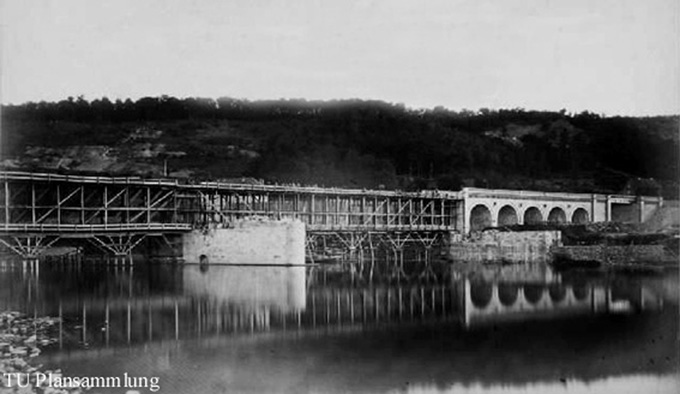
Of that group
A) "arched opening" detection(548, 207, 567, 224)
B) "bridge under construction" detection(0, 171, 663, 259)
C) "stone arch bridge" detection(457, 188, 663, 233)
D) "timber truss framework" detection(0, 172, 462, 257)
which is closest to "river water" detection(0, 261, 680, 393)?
"timber truss framework" detection(0, 172, 462, 257)

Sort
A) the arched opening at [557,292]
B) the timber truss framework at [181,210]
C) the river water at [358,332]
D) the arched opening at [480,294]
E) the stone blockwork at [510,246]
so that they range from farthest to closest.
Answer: the stone blockwork at [510,246] < the timber truss framework at [181,210] < the arched opening at [557,292] < the arched opening at [480,294] < the river water at [358,332]

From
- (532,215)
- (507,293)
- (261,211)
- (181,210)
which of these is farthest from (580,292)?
(532,215)

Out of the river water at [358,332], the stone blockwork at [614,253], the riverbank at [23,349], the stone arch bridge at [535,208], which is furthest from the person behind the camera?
the stone arch bridge at [535,208]

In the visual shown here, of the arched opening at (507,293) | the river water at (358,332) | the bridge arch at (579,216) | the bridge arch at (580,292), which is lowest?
the arched opening at (507,293)

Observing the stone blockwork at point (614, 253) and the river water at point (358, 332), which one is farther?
the stone blockwork at point (614, 253)

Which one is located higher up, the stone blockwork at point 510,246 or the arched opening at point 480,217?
the arched opening at point 480,217

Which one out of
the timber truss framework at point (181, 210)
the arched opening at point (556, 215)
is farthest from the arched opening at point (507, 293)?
the arched opening at point (556, 215)

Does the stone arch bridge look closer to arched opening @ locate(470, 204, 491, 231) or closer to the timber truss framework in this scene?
arched opening @ locate(470, 204, 491, 231)

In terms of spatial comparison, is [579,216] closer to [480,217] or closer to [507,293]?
[480,217]

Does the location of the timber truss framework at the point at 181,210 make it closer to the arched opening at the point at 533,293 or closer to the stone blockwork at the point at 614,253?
the stone blockwork at the point at 614,253
